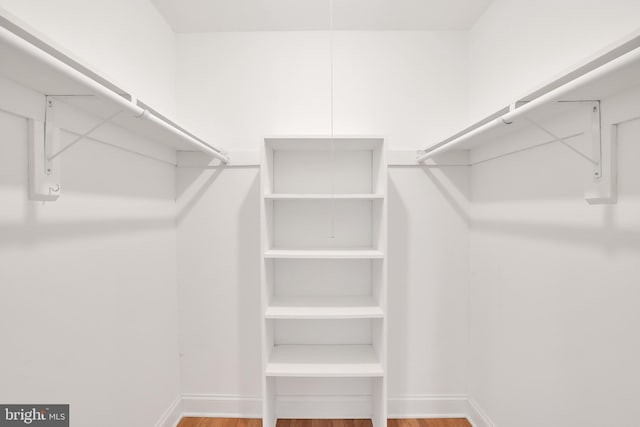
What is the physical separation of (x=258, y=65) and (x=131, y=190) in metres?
1.12

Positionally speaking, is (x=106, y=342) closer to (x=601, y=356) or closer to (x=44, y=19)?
(x=44, y=19)

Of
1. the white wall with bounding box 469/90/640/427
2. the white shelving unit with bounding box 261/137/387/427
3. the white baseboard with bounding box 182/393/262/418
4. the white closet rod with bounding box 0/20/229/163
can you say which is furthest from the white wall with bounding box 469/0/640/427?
the white closet rod with bounding box 0/20/229/163

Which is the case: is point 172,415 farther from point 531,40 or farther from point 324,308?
point 531,40

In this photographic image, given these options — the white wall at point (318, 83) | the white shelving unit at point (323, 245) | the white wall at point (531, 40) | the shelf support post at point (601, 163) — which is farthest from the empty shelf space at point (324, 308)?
the white wall at point (531, 40)

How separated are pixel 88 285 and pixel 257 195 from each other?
109 centimetres

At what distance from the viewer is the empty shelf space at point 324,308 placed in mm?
1862

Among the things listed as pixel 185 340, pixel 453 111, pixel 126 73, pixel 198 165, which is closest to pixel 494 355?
pixel 453 111

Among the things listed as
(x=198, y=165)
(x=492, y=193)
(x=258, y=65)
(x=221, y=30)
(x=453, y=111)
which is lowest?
(x=492, y=193)

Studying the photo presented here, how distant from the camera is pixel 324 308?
6.45ft

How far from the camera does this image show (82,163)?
4.35 feet

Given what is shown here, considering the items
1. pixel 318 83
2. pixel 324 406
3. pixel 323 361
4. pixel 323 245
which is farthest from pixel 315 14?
pixel 324 406

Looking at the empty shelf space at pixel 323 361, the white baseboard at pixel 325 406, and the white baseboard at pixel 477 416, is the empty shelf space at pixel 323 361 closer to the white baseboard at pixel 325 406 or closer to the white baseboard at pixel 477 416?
the white baseboard at pixel 325 406

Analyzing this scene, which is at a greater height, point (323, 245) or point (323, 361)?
point (323, 245)

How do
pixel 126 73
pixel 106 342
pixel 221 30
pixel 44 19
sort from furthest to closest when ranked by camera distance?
pixel 221 30 < pixel 126 73 < pixel 106 342 < pixel 44 19
